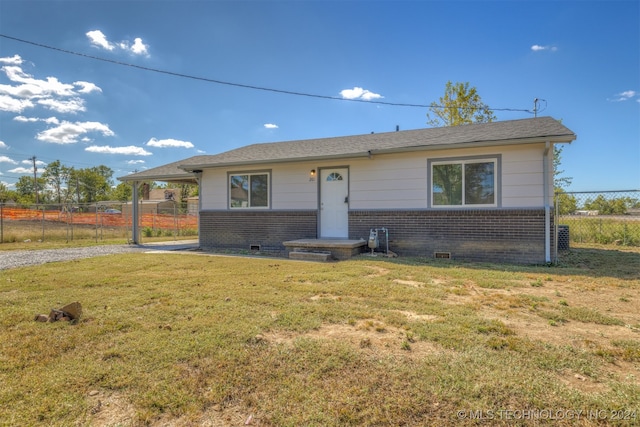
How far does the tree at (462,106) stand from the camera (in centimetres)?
1803

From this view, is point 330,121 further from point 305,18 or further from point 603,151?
point 603,151

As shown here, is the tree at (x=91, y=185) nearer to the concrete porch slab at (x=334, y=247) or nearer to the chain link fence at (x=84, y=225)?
the chain link fence at (x=84, y=225)

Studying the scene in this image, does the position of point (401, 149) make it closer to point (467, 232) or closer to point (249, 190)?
point (467, 232)

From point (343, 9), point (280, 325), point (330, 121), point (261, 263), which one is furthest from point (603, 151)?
point (280, 325)

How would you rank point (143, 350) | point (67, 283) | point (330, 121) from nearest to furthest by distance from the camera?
1. point (143, 350)
2. point (67, 283)
3. point (330, 121)

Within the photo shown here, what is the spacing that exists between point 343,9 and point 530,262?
9.67m

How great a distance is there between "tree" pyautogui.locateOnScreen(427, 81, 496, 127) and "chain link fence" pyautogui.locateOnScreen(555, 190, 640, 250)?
8426 millimetres

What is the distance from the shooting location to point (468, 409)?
188cm

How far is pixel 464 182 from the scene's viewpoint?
8.06 m

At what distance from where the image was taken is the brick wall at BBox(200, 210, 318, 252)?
988 cm

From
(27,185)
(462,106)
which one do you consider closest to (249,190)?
(462,106)

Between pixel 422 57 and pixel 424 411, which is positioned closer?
pixel 424 411

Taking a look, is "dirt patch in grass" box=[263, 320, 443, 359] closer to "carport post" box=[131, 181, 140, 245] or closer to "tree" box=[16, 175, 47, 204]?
"carport post" box=[131, 181, 140, 245]

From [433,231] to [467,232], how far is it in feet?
2.61
